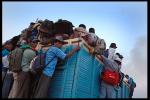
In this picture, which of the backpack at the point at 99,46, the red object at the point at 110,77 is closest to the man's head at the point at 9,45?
Result: the backpack at the point at 99,46

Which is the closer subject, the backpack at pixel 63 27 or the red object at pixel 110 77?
the red object at pixel 110 77

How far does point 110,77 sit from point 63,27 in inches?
84.7

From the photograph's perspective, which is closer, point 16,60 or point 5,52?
point 16,60

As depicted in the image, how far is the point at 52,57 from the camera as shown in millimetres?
7652

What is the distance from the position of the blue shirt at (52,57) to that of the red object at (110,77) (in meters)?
1.67

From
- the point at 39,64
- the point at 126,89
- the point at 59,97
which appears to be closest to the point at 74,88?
the point at 59,97

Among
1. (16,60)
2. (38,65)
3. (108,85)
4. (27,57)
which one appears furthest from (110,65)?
(16,60)

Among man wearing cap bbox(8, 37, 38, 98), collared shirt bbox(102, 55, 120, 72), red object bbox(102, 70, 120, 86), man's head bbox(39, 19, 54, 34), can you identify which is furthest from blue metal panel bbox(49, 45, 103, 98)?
man's head bbox(39, 19, 54, 34)

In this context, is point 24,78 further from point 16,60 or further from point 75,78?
point 75,78

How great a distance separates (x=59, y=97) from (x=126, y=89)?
211 inches

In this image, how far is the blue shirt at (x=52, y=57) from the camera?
7551mm

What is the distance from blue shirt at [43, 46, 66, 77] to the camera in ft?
24.8

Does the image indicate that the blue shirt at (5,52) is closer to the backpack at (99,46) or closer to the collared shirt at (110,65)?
the backpack at (99,46)

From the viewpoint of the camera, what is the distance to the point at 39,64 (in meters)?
7.74
